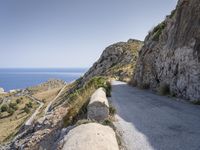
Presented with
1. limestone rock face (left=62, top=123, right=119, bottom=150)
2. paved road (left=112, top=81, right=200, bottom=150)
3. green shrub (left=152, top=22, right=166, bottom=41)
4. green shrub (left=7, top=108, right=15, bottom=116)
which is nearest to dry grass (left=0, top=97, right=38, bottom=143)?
green shrub (left=7, top=108, right=15, bottom=116)

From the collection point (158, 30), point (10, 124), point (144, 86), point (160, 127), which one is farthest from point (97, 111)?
point (10, 124)

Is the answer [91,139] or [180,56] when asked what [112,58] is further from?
[91,139]

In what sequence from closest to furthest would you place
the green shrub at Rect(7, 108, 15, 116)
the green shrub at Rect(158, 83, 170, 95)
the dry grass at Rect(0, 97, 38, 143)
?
the green shrub at Rect(158, 83, 170, 95) → the dry grass at Rect(0, 97, 38, 143) → the green shrub at Rect(7, 108, 15, 116)

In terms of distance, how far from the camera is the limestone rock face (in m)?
7.56

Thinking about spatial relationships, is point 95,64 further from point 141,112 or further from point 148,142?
point 148,142

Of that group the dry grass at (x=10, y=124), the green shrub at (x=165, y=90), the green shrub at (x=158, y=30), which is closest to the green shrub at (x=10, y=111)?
the dry grass at (x=10, y=124)

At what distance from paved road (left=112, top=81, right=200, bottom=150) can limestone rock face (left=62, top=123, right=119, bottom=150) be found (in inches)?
40.0

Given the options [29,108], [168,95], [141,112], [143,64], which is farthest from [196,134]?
[29,108]

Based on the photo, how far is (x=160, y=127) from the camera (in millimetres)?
11609

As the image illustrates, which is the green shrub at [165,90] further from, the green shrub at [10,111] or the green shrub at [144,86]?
the green shrub at [10,111]

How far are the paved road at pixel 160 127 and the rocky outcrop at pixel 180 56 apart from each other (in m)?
2.94

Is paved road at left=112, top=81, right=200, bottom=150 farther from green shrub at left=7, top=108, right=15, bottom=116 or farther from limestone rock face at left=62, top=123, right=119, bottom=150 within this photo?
green shrub at left=7, top=108, right=15, bottom=116

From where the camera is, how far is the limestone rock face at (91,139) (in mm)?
7559

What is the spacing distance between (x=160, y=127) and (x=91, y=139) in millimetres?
4443
